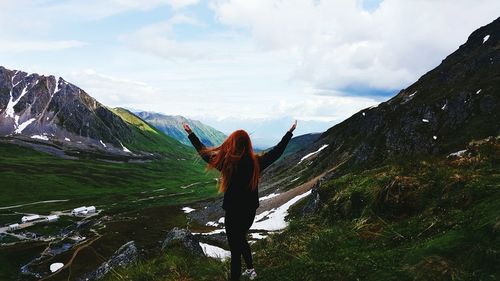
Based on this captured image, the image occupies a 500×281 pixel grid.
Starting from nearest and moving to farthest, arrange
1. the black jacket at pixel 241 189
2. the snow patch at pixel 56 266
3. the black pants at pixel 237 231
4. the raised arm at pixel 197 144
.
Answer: the black jacket at pixel 241 189 → the black pants at pixel 237 231 → the raised arm at pixel 197 144 → the snow patch at pixel 56 266

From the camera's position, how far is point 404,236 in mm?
12219

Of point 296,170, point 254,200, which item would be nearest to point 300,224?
point 254,200

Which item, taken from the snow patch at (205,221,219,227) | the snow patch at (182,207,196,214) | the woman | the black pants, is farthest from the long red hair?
the snow patch at (182,207,196,214)

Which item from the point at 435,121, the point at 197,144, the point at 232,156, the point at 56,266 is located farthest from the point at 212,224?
the point at 232,156

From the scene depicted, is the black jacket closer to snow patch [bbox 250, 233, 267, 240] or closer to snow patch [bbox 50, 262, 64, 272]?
snow patch [bbox 250, 233, 267, 240]

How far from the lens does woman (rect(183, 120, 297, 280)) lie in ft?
37.7

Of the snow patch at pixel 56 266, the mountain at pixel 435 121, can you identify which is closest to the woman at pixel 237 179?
the mountain at pixel 435 121

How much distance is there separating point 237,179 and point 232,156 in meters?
0.67

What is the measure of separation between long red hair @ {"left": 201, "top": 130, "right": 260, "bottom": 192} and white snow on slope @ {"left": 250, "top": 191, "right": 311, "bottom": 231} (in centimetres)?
5960

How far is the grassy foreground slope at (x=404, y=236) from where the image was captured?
913 centimetres

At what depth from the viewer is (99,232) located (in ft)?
341

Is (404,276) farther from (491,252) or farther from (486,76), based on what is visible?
(486,76)

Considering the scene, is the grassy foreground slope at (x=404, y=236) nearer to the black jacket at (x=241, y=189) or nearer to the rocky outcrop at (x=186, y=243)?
the black jacket at (x=241, y=189)

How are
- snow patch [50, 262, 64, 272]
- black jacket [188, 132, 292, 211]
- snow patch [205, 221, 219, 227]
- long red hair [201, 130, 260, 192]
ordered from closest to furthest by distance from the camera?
1. long red hair [201, 130, 260, 192]
2. black jacket [188, 132, 292, 211]
3. snow patch [50, 262, 64, 272]
4. snow patch [205, 221, 219, 227]
